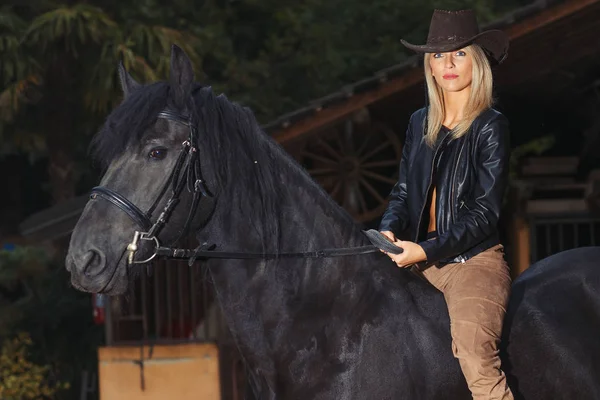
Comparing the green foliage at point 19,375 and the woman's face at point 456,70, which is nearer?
the woman's face at point 456,70

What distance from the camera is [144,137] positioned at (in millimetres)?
4434

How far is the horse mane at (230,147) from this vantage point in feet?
14.5

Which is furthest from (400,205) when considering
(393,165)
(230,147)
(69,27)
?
(69,27)

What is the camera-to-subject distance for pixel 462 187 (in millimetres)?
4727

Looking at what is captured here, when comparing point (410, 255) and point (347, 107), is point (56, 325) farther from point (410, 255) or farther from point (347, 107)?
point (410, 255)

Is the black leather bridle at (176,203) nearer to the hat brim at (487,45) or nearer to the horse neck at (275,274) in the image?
the horse neck at (275,274)

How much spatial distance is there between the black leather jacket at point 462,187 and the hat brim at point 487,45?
27cm

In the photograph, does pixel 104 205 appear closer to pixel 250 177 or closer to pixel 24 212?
pixel 250 177

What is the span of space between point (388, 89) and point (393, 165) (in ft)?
4.76

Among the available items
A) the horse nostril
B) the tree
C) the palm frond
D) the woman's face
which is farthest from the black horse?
the palm frond

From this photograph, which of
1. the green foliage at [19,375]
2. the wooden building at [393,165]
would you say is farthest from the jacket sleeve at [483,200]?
the green foliage at [19,375]

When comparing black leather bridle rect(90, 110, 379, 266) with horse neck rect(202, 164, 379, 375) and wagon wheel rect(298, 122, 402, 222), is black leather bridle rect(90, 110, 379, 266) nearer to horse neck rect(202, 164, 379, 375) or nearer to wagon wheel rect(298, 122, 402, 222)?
horse neck rect(202, 164, 379, 375)

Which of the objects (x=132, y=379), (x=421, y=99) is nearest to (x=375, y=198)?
(x=421, y=99)

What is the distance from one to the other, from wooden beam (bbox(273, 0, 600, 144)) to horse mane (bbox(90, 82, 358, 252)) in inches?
212
